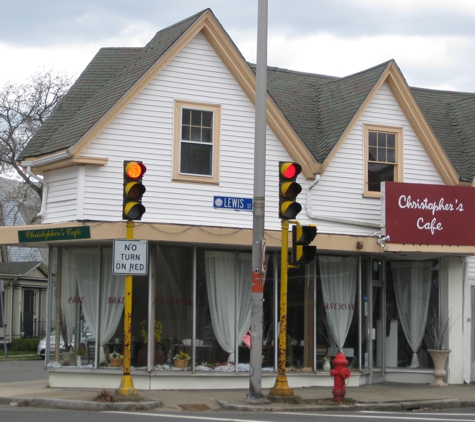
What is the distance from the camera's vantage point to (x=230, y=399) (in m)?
15.5

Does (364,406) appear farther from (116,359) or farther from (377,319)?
(377,319)

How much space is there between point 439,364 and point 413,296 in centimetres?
188

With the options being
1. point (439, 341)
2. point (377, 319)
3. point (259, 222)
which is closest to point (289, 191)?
point (259, 222)

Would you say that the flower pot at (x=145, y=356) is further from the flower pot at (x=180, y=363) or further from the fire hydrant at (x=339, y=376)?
the fire hydrant at (x=339, y=376)

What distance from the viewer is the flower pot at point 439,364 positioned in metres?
19.7

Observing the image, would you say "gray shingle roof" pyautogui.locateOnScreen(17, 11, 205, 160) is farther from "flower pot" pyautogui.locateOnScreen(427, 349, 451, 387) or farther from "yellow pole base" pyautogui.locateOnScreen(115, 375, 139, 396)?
"flower pot" pyautogui.locateOnScreen(427, 349, 451, 387)

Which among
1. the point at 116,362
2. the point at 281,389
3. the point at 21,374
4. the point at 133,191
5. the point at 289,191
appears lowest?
the point at 21,374

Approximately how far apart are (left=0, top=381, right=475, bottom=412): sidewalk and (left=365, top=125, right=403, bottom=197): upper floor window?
4.83 meters

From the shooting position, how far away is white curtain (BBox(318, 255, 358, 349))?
19344mm

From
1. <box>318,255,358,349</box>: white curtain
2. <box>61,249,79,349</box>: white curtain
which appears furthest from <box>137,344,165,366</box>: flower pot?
<box>318,255,358,349</box>: white curtain

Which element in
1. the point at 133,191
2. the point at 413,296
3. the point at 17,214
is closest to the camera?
the point at 133,191

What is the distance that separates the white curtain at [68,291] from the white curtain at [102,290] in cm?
15

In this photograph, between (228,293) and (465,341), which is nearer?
(228,293)

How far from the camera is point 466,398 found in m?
17.0
